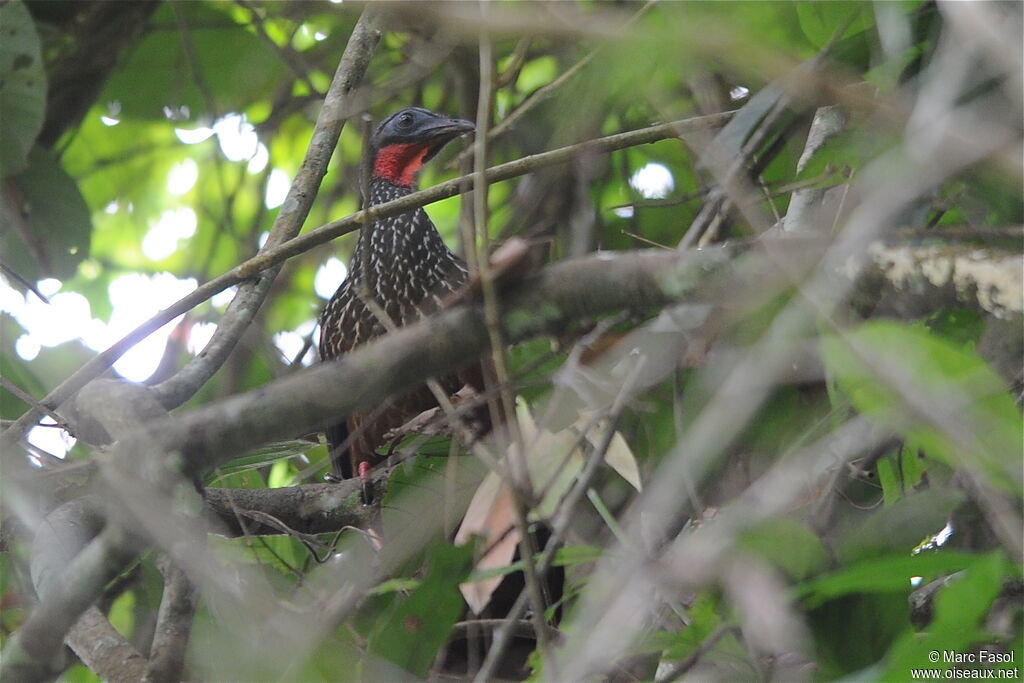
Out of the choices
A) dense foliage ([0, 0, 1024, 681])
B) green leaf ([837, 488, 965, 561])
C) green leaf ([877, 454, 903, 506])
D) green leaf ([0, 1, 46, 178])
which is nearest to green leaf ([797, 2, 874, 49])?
dense foliage ([0, 0, 1024, 681])

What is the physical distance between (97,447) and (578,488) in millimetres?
847

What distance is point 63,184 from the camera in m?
3.26

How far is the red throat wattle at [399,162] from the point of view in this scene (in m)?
3.65

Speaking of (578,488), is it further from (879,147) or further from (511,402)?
(879,147)

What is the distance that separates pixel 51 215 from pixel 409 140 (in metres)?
1.10

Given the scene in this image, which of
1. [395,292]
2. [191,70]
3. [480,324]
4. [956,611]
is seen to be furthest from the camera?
[191,70]

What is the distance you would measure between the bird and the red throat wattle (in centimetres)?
6

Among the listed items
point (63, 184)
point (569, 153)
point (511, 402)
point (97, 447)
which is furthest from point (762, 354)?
point (63, 184)

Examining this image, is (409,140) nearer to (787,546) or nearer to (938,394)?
(787,546)

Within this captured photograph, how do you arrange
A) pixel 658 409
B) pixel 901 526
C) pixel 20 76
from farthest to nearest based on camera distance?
pixel 20 76
pixel 658 409
pixel 901 526

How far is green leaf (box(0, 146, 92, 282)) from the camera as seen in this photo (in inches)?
127

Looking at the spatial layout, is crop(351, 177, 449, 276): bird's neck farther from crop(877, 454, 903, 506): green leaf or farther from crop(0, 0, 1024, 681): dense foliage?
crop(877, 454, 903, 506): green leaf

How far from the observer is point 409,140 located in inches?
142

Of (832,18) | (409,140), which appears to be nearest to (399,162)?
(409,140)
